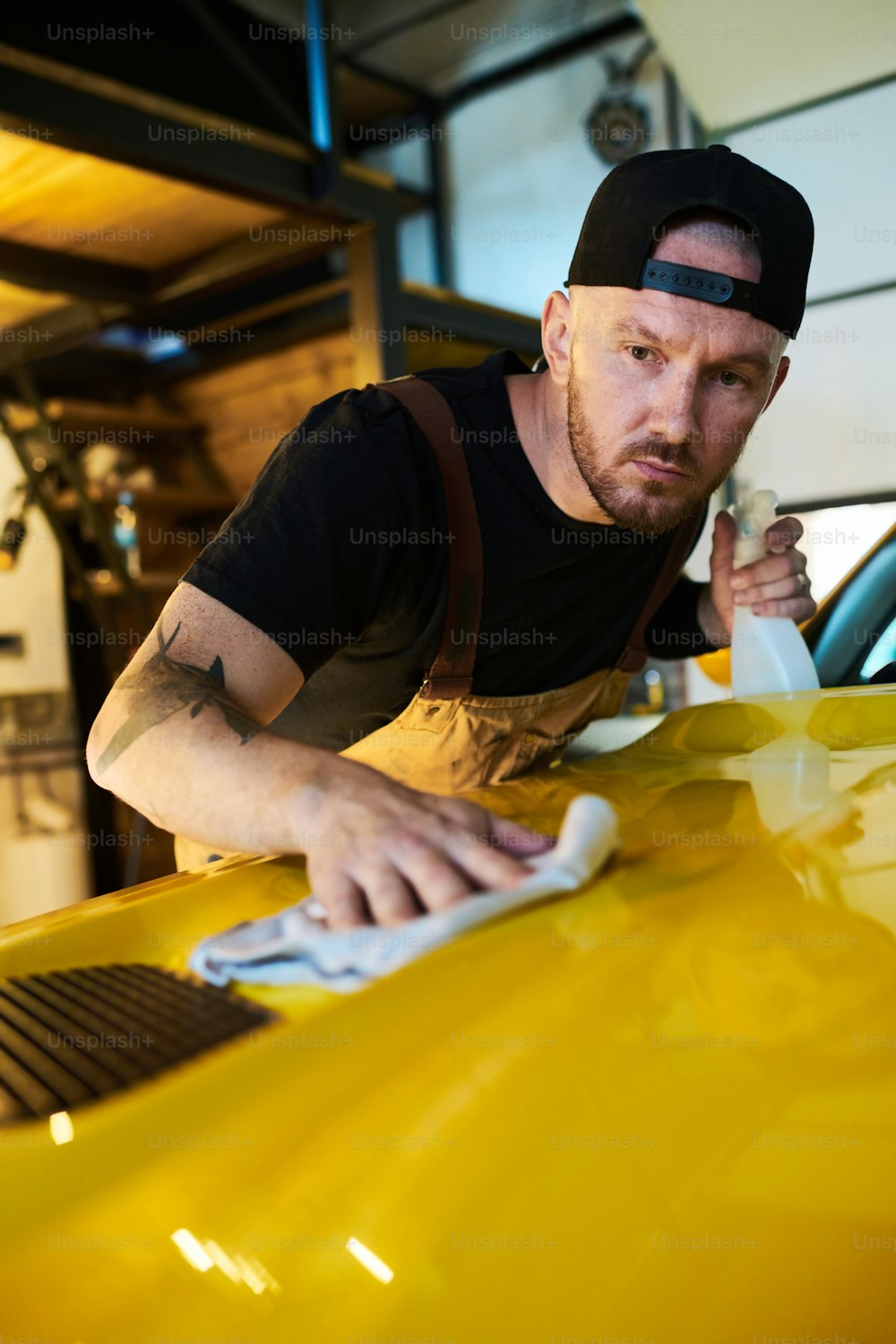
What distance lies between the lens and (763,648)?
1.39 m

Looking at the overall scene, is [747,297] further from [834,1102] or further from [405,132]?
[405,132]

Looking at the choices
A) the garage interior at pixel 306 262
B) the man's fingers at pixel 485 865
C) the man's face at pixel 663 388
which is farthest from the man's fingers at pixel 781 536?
the garage interior at pixel 306 262

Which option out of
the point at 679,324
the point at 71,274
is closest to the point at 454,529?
the point at 679,324

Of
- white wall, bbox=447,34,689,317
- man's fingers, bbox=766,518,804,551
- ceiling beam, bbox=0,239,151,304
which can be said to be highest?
white wall, bbox=447,34,689,317

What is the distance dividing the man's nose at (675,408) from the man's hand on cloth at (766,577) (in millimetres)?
244

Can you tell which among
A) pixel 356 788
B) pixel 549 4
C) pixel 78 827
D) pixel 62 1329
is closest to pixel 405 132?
pixel 549 4

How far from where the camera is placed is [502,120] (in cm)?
505

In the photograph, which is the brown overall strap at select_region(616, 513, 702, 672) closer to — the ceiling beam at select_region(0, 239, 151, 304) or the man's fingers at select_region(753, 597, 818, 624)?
the man's fingers at select_region(753, 597, 818, 624)

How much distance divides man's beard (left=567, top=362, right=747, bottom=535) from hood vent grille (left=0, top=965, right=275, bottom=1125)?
0.82m

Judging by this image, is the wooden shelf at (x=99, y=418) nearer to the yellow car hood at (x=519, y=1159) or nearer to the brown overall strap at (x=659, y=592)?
the brown overall strap at (x=659, y=592)

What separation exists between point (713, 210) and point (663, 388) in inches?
8.0

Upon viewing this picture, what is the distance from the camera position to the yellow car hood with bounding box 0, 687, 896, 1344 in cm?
45

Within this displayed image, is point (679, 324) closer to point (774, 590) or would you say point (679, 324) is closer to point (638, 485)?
point (638, 485)

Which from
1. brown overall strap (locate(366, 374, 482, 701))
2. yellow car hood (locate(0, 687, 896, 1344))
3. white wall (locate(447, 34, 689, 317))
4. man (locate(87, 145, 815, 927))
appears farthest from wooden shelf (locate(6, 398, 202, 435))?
yellow car hood (locate(0, 687, 896, 1344))
